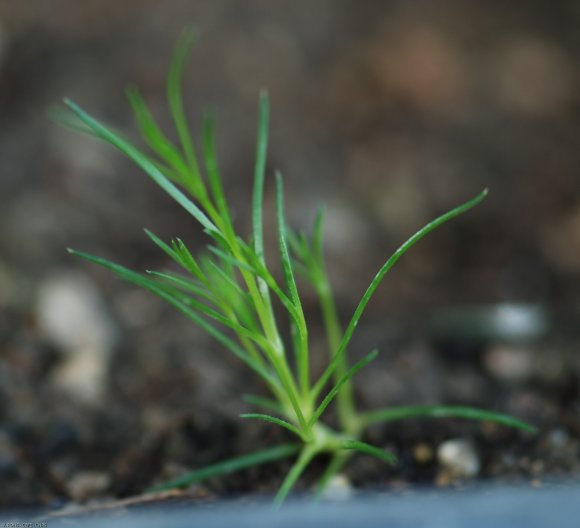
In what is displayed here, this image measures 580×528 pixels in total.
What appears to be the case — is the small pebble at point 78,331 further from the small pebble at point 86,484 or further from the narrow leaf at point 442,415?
the narrow leaf at point 442,415

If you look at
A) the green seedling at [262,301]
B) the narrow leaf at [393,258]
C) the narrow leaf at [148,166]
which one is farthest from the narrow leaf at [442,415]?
the narrow leaf at [148,166]

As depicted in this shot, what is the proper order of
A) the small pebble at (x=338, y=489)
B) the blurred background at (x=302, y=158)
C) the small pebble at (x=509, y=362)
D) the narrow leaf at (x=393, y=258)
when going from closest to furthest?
the narrow leaf at (x=393, y=258)
the small pebble at (x=338, y=489)
the small pebble at (x=509, y=362)
the blurred background at (x=302, y=158)

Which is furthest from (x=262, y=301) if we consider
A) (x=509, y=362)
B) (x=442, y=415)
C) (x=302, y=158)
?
(x=302, y=158)

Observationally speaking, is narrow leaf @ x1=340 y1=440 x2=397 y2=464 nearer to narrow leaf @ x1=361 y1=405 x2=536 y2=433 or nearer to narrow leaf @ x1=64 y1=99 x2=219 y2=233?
narrow leaf @ x1=361 y1=405 x2=536 y2=433

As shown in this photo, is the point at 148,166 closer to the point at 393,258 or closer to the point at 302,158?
the point at 393,258

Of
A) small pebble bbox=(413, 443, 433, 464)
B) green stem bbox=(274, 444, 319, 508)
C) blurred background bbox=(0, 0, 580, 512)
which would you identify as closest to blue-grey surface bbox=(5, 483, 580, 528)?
green stem bbox=(274, 444, 319, 508)

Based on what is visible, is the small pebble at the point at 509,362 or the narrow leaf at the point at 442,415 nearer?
the narrow leaf at the point at 442,415
